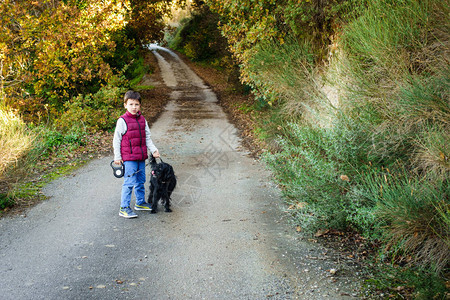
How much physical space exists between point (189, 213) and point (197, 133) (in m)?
7.82

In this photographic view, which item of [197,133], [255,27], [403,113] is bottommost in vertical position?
[197,133]

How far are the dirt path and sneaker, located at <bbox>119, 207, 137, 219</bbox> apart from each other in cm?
9

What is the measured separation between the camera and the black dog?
642 cm

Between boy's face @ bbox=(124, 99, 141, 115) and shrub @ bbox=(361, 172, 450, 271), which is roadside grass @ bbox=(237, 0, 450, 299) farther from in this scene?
boy's face @ bbox=(124, 99, 141, 115)

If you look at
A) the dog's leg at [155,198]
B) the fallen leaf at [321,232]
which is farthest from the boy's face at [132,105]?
the fallen leaf at [321,232]

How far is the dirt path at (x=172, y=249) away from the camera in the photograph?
436cm

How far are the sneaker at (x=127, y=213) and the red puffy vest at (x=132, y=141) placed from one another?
2.64 feet

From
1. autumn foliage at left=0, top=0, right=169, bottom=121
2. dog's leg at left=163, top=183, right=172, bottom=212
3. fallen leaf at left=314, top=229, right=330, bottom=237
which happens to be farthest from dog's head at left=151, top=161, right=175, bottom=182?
autumn foliage at left=0, top=0, right=169, bottom=121

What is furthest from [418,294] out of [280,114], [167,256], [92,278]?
[280,114]

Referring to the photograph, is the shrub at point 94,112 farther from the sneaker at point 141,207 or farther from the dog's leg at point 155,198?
the dog's leg at point 155,198

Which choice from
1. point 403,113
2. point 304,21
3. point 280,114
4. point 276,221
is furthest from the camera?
point 280,114

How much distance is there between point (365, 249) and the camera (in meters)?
5.21

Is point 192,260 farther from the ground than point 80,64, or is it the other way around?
point 80,64

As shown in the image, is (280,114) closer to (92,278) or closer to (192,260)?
(192,260)
